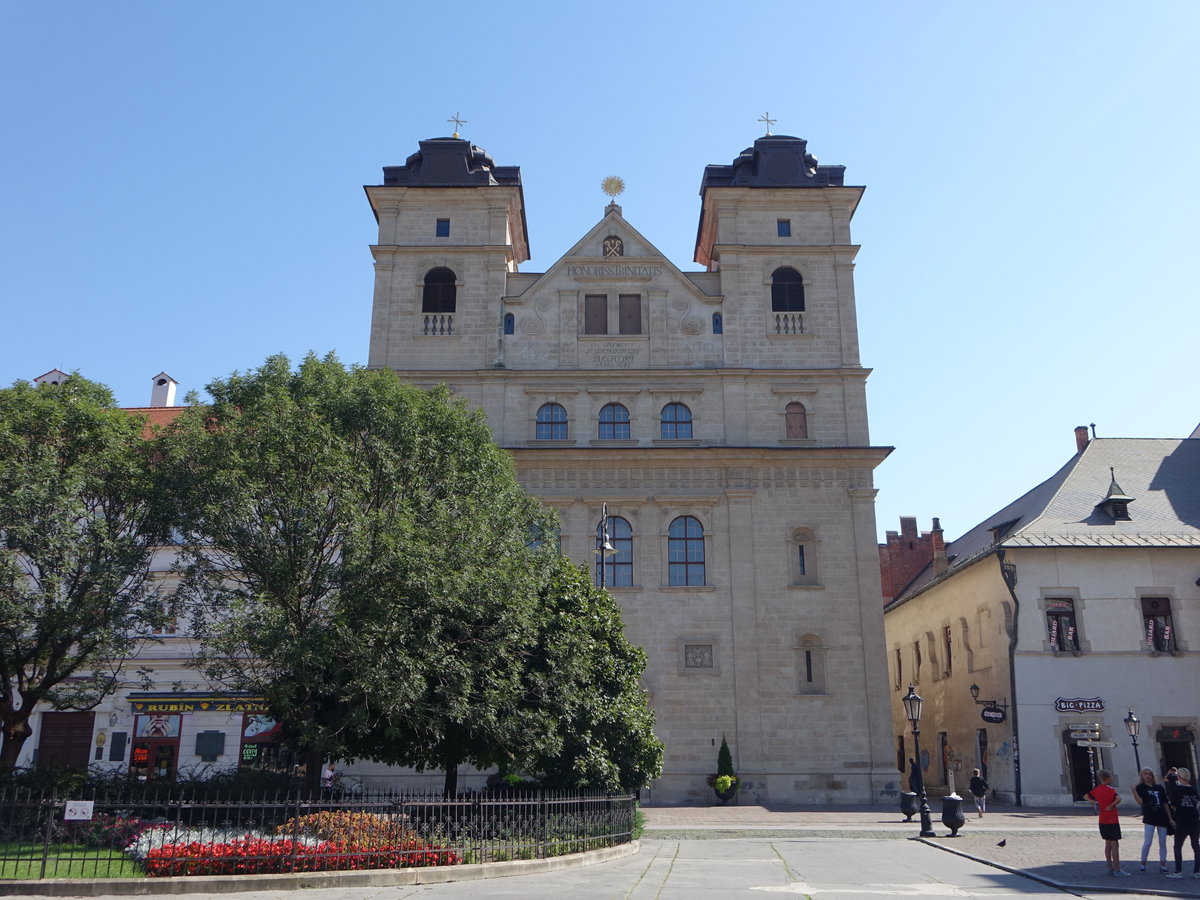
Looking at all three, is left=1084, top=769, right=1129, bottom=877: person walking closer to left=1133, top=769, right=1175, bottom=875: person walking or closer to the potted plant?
left=1133, top=769, right=1175, bottom=875: person walking

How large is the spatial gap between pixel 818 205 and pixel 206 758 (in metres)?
31.1

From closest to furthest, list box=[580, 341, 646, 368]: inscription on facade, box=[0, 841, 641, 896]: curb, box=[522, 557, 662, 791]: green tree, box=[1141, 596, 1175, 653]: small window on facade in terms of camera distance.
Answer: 1. box=[0, 841, 641, 896]: curb
2. box=[522, 557, 662, 791]: green tree
3. box=[1141, 596, 1175, 653]: small window on facade
4. box=[580, 341, 646, 368]: inscription on facade

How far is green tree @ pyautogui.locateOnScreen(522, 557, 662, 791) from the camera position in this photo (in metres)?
20.4

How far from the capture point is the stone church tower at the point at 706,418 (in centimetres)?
3506

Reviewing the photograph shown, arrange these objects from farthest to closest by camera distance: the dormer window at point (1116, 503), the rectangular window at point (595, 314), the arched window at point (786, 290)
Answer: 1. the arched window at point (786, 290)
2. the rectangular window at point (595, 314)
3. the dormer window at point (1116, 503)

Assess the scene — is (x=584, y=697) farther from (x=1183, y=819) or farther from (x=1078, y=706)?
(x=1078, y=706)

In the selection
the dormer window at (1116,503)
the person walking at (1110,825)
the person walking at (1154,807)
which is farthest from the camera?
the dormer window at (1116,503)

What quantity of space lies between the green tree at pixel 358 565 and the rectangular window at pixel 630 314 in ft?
57.4

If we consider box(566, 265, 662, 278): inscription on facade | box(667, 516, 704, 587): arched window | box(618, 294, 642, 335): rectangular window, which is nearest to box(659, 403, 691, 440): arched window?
box(667, 516, 704, 587): arched window

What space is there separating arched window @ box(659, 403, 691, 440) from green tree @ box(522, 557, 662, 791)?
15684mm

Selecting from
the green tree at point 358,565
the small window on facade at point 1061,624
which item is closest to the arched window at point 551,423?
the green tree at point 358,565

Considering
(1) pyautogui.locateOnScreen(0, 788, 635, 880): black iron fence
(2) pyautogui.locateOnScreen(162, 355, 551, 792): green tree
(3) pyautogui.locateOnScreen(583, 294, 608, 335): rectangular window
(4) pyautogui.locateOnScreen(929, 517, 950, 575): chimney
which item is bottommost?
(1) pyautogui.locateOnScreen(0, 788, 635, 880): black iron fence

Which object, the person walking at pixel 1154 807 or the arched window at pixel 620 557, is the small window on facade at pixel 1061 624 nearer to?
the arched window at pixel 620 557

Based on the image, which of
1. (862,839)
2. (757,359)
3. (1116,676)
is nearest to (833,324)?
(757,359)
